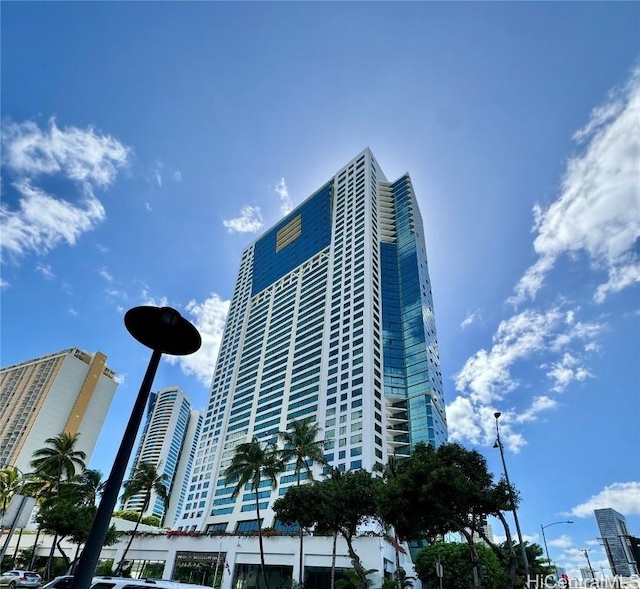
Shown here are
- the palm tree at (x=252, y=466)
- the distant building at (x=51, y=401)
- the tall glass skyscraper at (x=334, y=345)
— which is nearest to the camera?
the palm tree at (x=252, y=466)

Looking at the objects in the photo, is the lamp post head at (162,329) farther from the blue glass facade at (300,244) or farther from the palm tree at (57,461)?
the blue glass facade at (300,244)

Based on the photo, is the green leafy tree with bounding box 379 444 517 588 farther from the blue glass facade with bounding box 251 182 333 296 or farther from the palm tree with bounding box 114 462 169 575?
the blue glass facade with bounding box 251 182 333 296

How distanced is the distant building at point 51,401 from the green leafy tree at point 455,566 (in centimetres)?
12050

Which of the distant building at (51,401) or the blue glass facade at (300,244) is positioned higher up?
the blue glass facade at (300,244)

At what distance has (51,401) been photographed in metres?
124

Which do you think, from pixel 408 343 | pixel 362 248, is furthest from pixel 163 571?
pixel 362 248

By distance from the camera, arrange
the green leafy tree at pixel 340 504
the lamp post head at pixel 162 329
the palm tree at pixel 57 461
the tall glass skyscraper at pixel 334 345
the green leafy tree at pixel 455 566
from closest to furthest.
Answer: the lamp post head at pixel 162 329, the green leafy tree at pixel 340 504, the green leafy tree at pixel 455 566, the palm tree at pixel 57 461, the tall glass skyscraper at pixel 334 345

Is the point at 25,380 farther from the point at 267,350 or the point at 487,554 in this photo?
the point at 487,554

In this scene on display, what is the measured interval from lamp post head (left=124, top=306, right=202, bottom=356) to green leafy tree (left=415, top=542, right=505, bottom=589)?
37.0m

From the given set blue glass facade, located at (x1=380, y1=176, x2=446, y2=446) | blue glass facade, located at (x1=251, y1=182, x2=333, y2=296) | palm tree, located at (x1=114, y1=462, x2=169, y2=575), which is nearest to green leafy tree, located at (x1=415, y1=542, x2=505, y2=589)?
palm tree, located at (x1=114, y1=462, x2=169, y2=575)

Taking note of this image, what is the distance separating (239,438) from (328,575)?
59867 mm

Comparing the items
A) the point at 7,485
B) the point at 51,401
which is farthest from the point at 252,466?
the point at 51,401

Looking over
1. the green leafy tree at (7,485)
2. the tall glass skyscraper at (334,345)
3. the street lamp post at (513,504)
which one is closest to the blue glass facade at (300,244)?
the tall glass skyscraper at (334,345)

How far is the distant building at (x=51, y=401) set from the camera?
11800 centimetres
